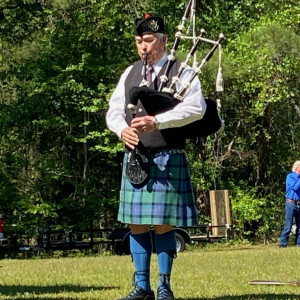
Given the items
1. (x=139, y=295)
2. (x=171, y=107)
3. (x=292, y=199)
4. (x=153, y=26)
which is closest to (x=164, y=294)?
(x=139, y=295)

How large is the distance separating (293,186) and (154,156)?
10554 mm

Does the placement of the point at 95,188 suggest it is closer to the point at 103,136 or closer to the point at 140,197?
the point at 103,136

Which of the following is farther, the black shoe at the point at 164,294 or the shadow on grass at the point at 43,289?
the shadow on grass at the point at 43,289

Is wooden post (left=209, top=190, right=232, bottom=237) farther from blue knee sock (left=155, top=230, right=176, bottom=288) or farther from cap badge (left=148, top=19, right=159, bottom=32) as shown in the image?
cap badge (left=148, top=19, right=159, bottom=32)

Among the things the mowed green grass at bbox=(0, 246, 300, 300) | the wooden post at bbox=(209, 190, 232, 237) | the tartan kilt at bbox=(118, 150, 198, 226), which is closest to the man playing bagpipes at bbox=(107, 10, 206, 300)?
the tartan kilt at bbox=(118, 150, 198, 226)

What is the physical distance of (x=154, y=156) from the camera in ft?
15.3

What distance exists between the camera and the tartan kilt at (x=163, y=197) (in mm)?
4590

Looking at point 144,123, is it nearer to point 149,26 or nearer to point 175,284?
point 149,26

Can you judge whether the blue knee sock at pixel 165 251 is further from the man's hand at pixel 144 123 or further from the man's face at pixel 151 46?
the man's face at pixel 151 46

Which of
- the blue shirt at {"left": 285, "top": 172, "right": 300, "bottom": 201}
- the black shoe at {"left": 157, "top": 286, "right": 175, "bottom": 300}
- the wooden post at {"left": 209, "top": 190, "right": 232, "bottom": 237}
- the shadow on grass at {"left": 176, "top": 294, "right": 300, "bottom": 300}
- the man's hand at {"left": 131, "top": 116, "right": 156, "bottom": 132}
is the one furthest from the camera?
the wooden post at {"left": 209, "top": 190, "right": 232, "bottom": 237}

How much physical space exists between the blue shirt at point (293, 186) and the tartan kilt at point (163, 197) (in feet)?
34.1

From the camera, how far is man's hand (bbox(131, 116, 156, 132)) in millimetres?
4477

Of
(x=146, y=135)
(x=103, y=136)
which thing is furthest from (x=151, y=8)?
(x=146, y=135)

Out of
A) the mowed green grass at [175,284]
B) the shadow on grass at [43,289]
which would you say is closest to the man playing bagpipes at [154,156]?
the mowed green grass at [175,284]
